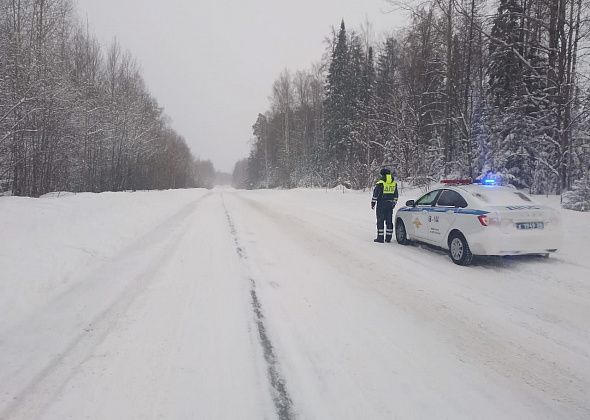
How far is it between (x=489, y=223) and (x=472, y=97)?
21.9 metres

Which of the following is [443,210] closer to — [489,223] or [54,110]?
[489,223]

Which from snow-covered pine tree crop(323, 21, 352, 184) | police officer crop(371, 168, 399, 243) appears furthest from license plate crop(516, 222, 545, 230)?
snow-covered pine tree crop(323, 21, 352, 184)

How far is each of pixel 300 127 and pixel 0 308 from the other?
50791 mm

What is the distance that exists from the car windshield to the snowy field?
1194 millimetres

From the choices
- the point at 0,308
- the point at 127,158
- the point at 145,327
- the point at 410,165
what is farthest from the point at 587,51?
the point at 127,158

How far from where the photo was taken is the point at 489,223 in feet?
21.8

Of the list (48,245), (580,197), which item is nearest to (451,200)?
(580,197)

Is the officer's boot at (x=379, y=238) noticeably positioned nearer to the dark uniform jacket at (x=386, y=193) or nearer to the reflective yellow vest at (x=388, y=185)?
the dark uniform jacket at (x=386, y=193)

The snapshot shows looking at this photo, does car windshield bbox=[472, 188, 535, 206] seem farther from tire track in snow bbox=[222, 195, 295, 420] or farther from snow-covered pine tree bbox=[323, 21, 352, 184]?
snow-covered pine tree bbox=[323, 21, 352, 184]

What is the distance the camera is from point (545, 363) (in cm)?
339

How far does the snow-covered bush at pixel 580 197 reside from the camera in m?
11.8

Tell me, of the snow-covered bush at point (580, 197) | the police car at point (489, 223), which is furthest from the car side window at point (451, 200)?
the snow-covered bush at point (580, 197)

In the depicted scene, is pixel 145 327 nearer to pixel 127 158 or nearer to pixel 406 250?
pixel 406 250

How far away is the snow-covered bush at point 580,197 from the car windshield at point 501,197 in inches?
250
